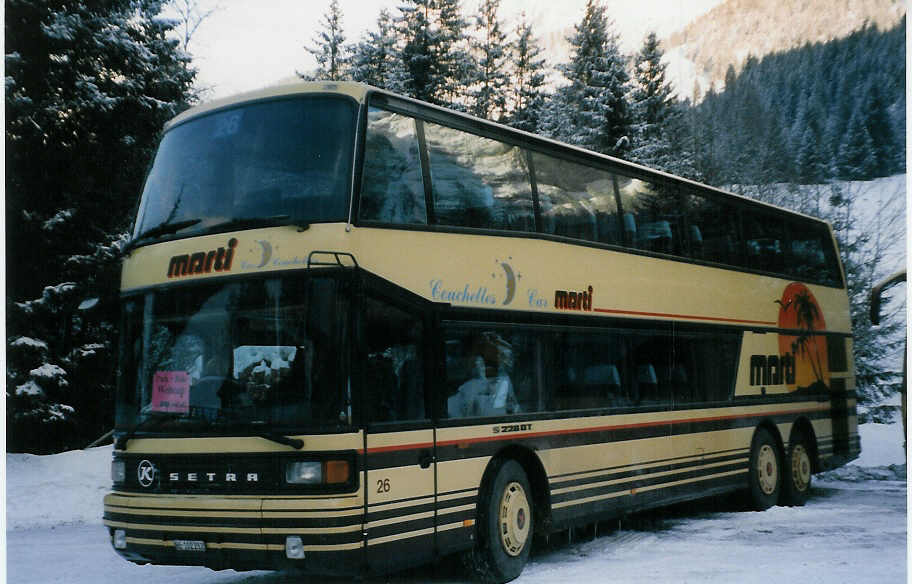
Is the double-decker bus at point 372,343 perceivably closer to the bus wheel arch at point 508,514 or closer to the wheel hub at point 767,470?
the bus wheel arch at point 508,514

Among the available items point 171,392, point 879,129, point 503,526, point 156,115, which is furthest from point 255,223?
point 879,129

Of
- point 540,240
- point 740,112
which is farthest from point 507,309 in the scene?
point 740,112

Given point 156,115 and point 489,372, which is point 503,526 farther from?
point 156,115

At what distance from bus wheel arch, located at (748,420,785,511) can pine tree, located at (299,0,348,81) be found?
6.81m

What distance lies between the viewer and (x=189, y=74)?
1049cm

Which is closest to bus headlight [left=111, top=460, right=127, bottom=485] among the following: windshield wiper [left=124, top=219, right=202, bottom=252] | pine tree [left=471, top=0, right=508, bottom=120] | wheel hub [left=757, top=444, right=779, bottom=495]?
windshield wiper [left=124, top=219, right=202, bottom=252]

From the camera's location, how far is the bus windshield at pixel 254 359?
6691mm

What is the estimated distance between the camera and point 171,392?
7082 millimetres

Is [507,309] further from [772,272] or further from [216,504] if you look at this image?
[772,272]

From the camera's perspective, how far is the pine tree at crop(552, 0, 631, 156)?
37.7 feet

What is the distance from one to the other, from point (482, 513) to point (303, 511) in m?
1.92

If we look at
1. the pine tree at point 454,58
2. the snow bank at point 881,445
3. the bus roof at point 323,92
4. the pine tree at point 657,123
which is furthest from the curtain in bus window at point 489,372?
the snow bank at point 881,445

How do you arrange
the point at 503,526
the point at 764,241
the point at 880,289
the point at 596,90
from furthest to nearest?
the point at 596,90 < the point at 764,241 < the point at 880,289 < the point at 503,526

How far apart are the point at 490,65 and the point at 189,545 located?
6.48m
